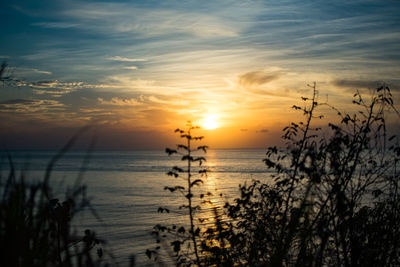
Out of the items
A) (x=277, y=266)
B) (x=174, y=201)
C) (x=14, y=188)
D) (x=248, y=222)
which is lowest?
(x=174, y=201)

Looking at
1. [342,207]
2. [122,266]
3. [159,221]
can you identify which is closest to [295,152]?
[342,207]

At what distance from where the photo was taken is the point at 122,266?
12672 mm

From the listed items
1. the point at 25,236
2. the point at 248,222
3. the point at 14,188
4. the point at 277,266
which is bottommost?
the point at 248,222

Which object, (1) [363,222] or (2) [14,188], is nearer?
(2) [14,188]

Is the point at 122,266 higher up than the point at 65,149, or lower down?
lower down

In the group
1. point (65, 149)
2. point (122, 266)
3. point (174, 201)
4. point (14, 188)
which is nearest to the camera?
point (65, 149)

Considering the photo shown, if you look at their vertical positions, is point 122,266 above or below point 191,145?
below

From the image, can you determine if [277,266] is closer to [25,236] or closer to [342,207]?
[342,207]

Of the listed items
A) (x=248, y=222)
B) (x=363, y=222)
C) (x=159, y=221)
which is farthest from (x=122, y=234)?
(x=363, y=222)

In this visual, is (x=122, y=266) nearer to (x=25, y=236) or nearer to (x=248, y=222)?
(x=248, y=222)

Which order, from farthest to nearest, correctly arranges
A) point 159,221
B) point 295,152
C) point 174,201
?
point 174,201 < point 159,221 < point 295,152

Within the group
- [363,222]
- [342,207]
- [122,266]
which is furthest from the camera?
[122,266]

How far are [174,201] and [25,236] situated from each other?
92.5 ft

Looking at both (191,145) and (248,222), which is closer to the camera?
(191,145)
